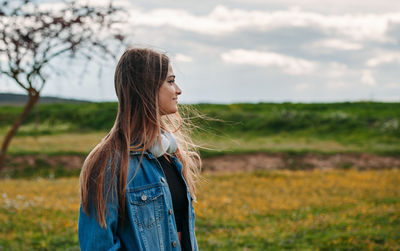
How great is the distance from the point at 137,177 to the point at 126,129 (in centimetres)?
28

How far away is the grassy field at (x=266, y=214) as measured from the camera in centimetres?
779

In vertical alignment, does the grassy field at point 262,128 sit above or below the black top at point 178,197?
below

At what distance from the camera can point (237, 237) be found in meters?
8.15

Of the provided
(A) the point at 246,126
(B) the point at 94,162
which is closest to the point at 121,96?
(B) the point at 94,162

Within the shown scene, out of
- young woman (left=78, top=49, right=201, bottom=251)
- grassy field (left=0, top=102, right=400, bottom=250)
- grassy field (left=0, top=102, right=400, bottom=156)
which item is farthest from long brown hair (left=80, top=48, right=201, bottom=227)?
grassy field (left=0, top=102, right=400, bottom=156)

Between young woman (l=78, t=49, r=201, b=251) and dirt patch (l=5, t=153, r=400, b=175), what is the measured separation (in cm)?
1667

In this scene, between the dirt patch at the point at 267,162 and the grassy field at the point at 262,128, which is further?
the grassy field at the point at 262,128

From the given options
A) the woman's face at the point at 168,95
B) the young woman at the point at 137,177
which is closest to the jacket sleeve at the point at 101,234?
the young woman at the point at 137,177

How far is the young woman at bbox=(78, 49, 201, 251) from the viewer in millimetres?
2414

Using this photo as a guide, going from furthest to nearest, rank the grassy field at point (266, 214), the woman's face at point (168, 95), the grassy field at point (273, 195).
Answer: the grassy field at point (273, 195)
the grassy field at point (266, 214)
the woman's face at point (168, 95)

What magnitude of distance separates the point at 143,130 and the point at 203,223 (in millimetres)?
6879

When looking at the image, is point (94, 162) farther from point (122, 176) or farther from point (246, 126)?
point (246, 126)

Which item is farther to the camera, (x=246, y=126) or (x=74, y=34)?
(x=246, y=126)

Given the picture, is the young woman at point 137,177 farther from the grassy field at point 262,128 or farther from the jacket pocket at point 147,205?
the grassy field at point 262,128
